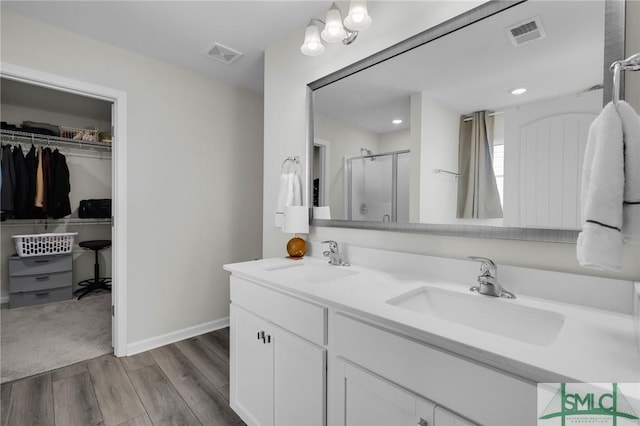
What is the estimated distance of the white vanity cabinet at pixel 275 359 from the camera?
3.63 feet

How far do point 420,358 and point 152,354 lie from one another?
7.72 feet

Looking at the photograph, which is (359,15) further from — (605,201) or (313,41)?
(605,201)

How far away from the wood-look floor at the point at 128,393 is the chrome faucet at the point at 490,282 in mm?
1425

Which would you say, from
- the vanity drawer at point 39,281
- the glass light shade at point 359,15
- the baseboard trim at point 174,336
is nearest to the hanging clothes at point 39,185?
the vanity drawer at point 39,281

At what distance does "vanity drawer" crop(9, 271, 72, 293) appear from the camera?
11.1 feet

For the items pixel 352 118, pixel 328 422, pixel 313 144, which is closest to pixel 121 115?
pixel 313 144

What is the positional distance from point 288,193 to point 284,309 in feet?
2.93

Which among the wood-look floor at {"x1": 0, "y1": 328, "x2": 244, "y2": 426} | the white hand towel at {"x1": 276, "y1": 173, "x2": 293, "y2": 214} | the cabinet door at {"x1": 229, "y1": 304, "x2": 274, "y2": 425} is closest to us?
the cabinet door at {"x1": 229, "y1": 304, "x2": 274, "y2": 425}

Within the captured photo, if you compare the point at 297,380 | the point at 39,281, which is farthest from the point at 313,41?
the point at 39,281

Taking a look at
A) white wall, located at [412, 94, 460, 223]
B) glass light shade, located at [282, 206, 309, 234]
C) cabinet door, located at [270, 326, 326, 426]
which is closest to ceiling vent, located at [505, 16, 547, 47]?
white wall, located at [412, 94, 460, 223]

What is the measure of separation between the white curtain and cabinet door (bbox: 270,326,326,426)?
0.84 m

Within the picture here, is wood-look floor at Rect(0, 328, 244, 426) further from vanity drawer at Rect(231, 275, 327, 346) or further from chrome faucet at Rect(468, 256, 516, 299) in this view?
chrome faucet at Rect(468, 256, 516, 299)

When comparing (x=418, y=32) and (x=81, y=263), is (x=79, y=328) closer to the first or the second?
(x=81, y=263)

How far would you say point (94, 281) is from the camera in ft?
13.3
